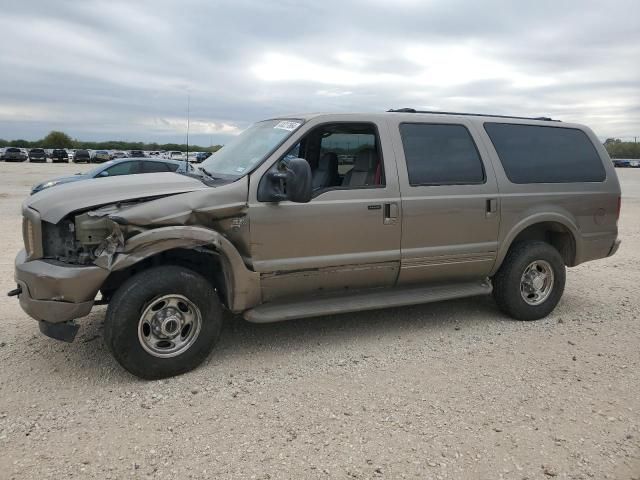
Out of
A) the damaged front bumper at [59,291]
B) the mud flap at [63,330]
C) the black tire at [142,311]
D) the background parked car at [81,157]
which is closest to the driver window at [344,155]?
the black tire at [142,311]

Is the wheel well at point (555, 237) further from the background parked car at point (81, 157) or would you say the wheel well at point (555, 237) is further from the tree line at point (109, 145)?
the tree line at point (109, 145)

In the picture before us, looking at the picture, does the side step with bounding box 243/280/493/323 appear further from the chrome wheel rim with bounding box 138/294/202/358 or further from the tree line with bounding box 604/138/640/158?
the tree line with bounding box 604/138/640/158

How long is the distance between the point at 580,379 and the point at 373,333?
1.76 m

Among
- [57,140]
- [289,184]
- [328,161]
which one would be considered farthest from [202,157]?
[57,140]

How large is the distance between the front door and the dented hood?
0.61m

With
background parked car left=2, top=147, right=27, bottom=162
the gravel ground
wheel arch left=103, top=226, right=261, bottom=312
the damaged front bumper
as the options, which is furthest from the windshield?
background parked car left=2, top=147, right=27, bottom=162

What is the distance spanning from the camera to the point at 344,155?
5.07m

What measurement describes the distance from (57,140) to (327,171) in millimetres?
92330

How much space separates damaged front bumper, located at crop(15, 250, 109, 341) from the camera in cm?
370

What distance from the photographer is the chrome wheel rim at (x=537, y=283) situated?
5.51 meters

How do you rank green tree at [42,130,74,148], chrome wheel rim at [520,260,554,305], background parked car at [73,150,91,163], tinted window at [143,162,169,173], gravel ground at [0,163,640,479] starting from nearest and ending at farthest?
1. gravel ground at [0,163,640,479]
2. chrome wheel rim at [520,260,554,305]
3. tinted window at [143,162,169,173]
4. background parked car at [73,150,91,163]
5. green tree at [42,130,74,148]

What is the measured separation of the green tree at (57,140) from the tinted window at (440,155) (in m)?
91.0

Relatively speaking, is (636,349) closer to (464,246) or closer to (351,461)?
(464,246)

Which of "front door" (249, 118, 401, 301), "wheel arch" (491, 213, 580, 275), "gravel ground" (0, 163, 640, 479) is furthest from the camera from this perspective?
"wheel arch" (491, 213, 580, 275)
